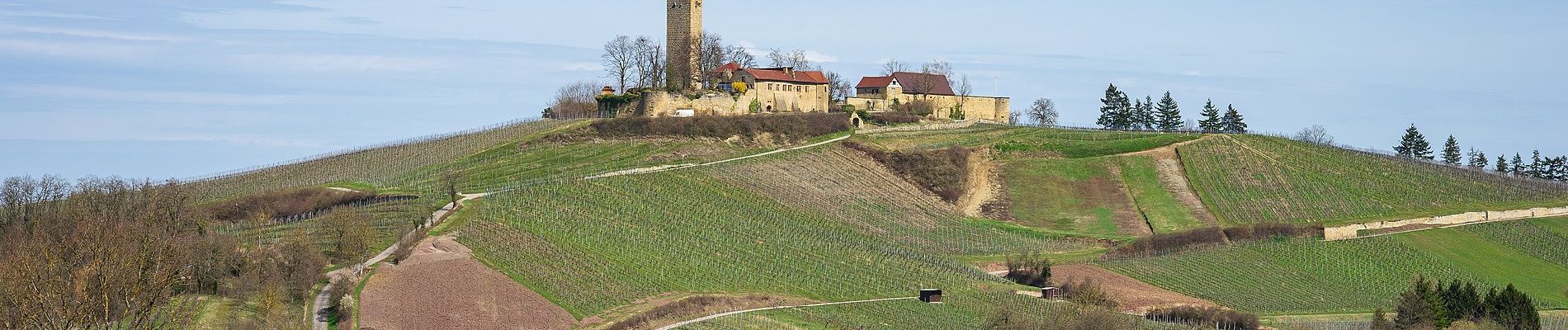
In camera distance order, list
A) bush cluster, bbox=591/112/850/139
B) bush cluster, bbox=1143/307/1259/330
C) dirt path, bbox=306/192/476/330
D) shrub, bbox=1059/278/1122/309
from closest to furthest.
Answer: 1. dirt path, bbox=306/192/476/330
2. bush cluster, bbox=1143/307/1259/330
3. shrub, bbox=1059/278/1122/309
4. bush cluster, bbox=591/112/850/139

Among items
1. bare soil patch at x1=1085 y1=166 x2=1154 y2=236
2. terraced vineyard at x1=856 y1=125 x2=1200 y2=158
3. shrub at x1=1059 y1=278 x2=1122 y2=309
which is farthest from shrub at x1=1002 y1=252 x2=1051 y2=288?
terraced vineyard at x1=856 y1=125 x2=1200 y2=158

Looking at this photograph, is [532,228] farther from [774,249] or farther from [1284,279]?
[1284,279]

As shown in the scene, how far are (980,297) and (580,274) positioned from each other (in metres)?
15.9

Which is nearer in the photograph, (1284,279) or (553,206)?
(553,206)

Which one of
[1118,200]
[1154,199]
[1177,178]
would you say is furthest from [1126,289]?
[1177,178]

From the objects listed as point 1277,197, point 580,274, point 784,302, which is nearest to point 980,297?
point 784,302

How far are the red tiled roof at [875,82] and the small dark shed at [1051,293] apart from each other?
117ft

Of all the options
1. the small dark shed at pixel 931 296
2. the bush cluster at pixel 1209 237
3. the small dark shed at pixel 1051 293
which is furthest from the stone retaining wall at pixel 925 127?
the small dark shed at pixel 931 296

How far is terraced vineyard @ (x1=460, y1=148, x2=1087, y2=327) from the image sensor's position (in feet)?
201

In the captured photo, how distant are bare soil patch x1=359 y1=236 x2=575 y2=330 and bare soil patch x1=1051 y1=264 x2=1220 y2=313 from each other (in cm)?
2440

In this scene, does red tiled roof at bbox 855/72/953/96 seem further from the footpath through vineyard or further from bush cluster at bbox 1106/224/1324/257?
bush cluster at bbox 1106/224/1324/257

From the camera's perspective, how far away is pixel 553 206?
2729 inches

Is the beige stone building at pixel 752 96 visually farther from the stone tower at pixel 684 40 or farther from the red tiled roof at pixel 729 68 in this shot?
the stone tower at pixel 684 40

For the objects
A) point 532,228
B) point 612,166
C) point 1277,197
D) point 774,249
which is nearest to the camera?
point 532,228
